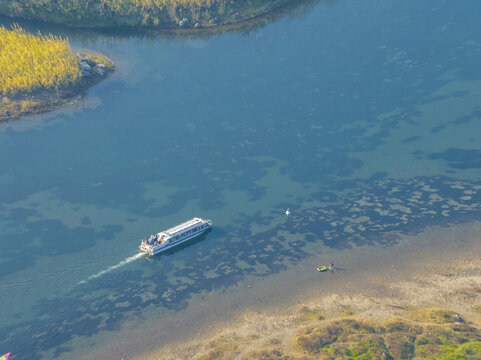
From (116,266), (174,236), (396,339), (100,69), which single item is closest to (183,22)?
(100,69)

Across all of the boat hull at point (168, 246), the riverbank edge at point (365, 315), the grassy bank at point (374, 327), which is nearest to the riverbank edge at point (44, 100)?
the boat hull at point (168, 246)

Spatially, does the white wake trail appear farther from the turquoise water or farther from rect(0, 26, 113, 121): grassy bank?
rect(0, 26, 113, 121): grassy bank

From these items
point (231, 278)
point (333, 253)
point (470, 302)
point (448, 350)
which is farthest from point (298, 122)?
point (448, 350)

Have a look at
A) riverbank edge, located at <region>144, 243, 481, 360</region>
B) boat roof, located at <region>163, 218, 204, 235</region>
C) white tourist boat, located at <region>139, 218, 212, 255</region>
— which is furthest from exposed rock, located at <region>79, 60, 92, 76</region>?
riverbank edge, located at <region>144, 243, 481, 360</region>

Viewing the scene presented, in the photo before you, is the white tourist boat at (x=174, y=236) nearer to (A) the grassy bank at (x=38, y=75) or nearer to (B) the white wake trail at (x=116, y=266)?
(B) the white wake trail at (x=116, y=266)

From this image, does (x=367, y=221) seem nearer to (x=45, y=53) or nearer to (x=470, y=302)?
(x=470, y=302)

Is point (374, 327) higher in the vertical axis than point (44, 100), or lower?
lower

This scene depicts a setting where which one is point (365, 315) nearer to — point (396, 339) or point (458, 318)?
point (396, 339)
